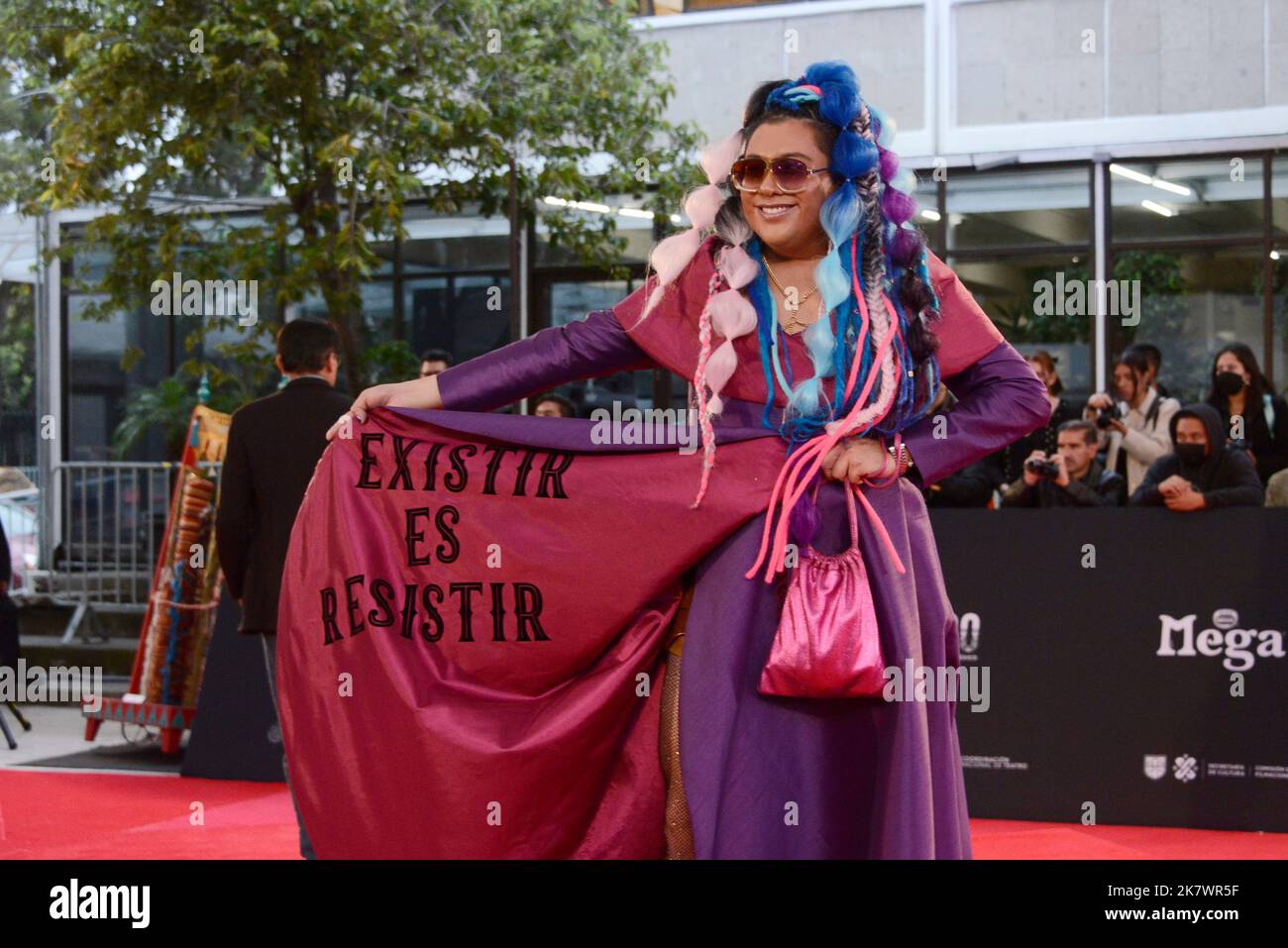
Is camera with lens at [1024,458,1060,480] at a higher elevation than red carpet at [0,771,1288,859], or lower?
higher

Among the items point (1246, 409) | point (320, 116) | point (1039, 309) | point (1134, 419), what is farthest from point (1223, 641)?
point (1039, 309)

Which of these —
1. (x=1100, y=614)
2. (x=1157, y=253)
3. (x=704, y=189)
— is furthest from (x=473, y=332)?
(x=704, y=189)

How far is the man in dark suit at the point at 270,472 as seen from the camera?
597cm

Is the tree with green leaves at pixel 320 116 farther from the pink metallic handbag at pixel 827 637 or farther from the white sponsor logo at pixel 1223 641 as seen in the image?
the pink metallic handbag at pixel 827 637

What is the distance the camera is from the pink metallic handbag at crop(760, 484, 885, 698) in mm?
3205

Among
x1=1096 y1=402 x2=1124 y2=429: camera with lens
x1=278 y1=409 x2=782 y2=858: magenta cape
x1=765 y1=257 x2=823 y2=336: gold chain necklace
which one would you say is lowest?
x1=278 y1=409 x2=782 y2=858: magenta cape

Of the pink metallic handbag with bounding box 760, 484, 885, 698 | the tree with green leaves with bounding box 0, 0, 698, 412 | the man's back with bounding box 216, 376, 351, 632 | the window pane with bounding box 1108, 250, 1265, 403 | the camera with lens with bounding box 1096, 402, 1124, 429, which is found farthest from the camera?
the window pane with bounding box 1108, 250, 1265, 403

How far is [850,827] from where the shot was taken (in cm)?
336

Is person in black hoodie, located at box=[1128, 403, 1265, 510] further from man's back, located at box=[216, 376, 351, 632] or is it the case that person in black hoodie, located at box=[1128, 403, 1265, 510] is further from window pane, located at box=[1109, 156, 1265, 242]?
window pane, located at box=[1109, 156, 1265, 242]

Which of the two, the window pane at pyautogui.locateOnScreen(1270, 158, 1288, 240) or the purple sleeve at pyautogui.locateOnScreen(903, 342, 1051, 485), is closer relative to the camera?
the purple sleeve at pyautogui.locateOnScreen(903, 342, 1051, 485)

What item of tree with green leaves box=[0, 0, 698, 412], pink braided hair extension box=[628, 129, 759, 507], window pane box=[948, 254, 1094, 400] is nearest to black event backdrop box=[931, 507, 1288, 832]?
pink braided hair extension box=[628, 129, 759, 507]

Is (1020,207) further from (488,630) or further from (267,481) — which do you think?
(488,630)

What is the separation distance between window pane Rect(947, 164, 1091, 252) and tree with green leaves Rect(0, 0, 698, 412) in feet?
8.95

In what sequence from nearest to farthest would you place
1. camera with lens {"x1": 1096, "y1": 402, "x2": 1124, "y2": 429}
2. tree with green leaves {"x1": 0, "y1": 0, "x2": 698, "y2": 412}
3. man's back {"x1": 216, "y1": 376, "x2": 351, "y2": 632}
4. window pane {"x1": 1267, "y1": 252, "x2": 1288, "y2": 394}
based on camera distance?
man's back {"x1": 216, "y1": 376, "x2": 351, "y2": 632}, camera with lens {"x1": 1096, "y1": 402, "x2": 1124, "y2": 429}, tree with green leaves {"x1": 0, "y1": 0, "x2": 698, "y2": 412}, window pane {"x1": 1267, "y1": 252, "x2": 1288, "y2": 394}
